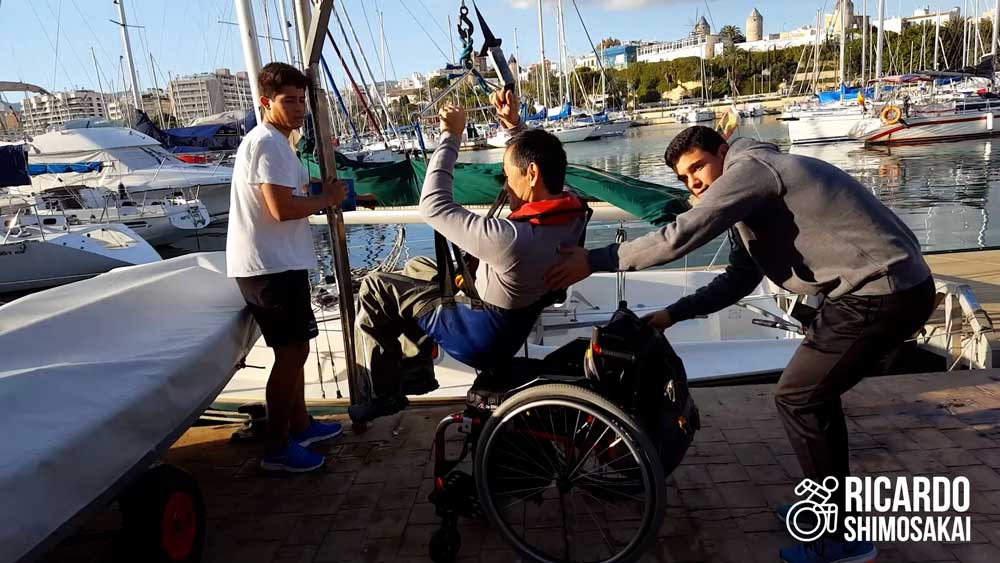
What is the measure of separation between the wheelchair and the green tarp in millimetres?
2560

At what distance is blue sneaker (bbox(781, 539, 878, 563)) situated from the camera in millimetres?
2477

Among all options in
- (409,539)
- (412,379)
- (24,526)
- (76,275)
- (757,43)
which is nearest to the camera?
(24,526)

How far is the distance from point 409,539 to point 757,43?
112032 millimetres

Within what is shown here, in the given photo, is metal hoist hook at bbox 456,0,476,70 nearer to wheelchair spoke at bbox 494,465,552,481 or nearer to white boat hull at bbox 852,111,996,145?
wheelchair spoke at bbox 494,465,552,481

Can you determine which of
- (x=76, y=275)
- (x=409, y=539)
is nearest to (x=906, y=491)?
(x=409, y=539)

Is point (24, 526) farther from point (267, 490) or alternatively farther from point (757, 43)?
point (757, 43)

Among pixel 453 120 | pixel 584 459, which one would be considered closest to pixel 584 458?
pixel 584 459

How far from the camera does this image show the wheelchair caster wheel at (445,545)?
2.61 meters

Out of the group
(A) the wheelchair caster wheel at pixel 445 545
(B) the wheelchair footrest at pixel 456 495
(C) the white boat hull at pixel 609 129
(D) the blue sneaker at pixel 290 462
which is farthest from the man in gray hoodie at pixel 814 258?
(C) the white boat hull at pixel 609 129

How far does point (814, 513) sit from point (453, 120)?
2.05m

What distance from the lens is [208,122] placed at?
31500mm

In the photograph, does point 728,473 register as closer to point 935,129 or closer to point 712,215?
point 712,215

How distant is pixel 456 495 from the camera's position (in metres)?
2.59

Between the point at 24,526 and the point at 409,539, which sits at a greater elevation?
the point at 24,526
